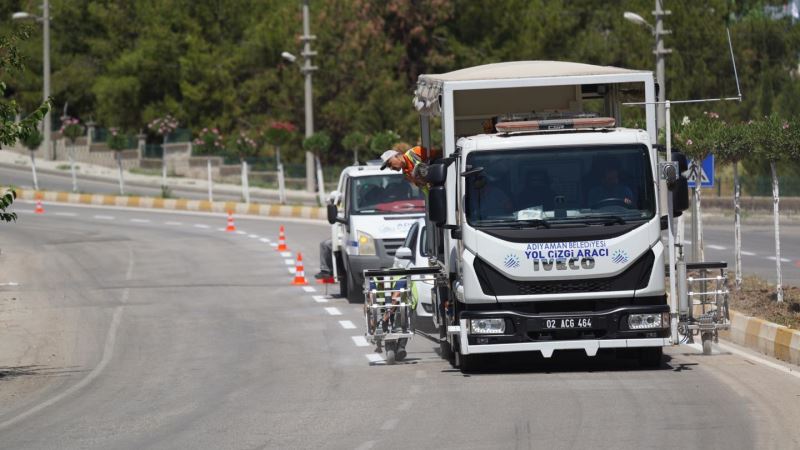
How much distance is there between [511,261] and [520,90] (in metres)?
3.07

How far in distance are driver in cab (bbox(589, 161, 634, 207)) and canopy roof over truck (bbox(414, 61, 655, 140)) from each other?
0.78 meters

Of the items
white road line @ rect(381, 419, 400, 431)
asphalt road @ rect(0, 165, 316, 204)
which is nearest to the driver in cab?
white road line @ rect(381, 419, 400, 431)

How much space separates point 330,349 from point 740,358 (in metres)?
4.70

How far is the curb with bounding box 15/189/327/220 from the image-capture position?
49656mm

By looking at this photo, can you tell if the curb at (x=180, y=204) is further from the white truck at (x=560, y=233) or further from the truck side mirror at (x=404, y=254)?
the white truck at (x=560, y=233)

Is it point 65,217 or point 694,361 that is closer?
point 694,361

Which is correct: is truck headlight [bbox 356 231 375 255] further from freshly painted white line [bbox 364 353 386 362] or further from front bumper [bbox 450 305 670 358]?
front bumper [bbox 450 305 670 358]

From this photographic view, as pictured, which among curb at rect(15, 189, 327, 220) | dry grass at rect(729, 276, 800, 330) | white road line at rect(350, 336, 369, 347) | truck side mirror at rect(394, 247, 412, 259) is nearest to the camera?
white road line at rect(350, 336, 369, 347)

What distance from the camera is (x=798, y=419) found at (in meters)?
11.2

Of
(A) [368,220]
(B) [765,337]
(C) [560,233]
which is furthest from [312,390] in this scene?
(A) [368,220]

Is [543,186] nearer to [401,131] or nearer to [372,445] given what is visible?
[372,445]

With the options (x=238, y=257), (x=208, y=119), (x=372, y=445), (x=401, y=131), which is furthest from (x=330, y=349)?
(x=208, y=119)

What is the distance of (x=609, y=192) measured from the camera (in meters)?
14.1

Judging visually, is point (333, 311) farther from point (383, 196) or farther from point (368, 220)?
point (383, 196)
